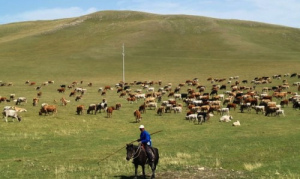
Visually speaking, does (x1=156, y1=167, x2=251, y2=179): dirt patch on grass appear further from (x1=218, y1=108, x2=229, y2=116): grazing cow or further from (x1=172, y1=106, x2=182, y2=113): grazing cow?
(x1=172, y1=106, x2=182, y2=113): grazing cow

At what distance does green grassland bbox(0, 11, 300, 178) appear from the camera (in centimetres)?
1925

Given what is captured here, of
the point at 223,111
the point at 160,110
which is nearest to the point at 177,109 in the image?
the point at 160,110

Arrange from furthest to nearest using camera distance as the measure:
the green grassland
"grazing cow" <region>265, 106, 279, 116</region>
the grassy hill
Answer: the grassy hill
"grazing cow" <region>265, 106, 279, 116</region>
the green grassland

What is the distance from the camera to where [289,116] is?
35.7 metres

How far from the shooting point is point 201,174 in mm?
15688

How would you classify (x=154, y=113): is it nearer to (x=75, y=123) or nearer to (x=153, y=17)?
(x=75, y=123)

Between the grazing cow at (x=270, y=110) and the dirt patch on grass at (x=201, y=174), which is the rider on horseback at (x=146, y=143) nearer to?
the dirt patch on grass at (x=201, y=174)

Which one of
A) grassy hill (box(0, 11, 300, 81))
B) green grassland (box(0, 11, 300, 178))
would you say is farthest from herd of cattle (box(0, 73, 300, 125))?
grassy hill (box(0, 11, 300, 81))

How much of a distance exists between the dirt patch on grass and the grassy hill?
6213cm

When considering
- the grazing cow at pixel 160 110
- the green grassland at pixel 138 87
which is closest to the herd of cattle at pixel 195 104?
the grazing cow at pixel 160 110

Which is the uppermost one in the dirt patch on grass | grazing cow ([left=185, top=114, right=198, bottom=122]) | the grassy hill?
the grassy hill

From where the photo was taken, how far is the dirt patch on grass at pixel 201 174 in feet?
50.5

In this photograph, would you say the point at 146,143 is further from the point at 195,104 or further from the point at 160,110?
the point at 195,104

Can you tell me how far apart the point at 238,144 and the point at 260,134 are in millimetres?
4396
